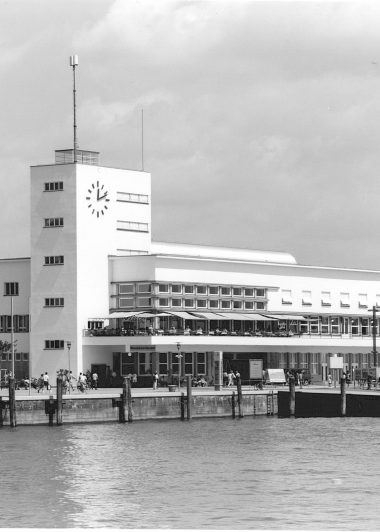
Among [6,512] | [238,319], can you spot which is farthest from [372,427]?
[6,512]

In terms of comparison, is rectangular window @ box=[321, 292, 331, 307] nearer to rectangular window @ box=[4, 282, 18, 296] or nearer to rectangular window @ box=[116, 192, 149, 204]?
rectangular window @ box=[116, 192, 149, 204]

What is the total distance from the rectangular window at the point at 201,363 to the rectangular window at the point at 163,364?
3.43m

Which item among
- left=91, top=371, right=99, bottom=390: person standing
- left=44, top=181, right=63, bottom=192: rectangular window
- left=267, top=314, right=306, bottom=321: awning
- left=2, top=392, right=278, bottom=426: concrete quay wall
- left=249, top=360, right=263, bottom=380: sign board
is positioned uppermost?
left=44, top=181, right=63, bottom=192: rectangular window

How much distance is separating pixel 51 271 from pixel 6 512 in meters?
78.3

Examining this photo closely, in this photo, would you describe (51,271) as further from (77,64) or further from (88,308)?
(77,64)

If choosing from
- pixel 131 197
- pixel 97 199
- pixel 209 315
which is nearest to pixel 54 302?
pixel 97 199

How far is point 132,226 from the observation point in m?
149

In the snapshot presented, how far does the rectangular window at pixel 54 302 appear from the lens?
143625 millimetres

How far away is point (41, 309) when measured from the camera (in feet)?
475

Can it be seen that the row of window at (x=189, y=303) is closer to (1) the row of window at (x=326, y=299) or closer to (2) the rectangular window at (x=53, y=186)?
(1) the row of window at (x=326, y=299)

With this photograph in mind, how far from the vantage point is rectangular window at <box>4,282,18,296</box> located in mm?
149375

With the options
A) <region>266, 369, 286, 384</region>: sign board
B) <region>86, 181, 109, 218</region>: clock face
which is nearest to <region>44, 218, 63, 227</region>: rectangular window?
<region>86, 181, 109, 218</region>: clock face

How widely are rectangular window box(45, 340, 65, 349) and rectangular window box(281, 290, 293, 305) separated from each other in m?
23.2

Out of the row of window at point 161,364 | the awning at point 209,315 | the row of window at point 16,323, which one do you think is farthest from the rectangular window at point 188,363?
the row of window at point 16,323
